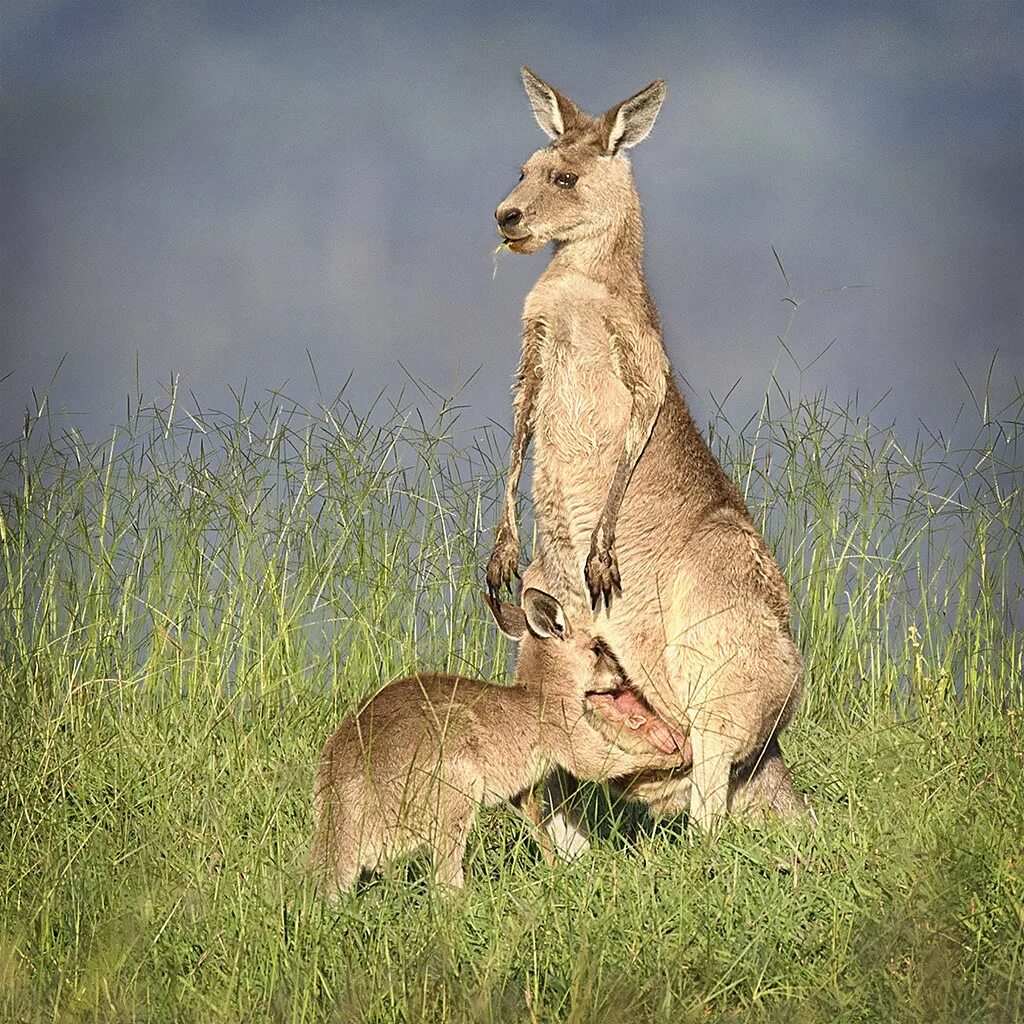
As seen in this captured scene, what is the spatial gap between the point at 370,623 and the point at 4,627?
162 cm

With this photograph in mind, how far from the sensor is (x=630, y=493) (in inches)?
221

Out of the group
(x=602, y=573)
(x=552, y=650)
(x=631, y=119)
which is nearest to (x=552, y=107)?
(x=631, y=119)

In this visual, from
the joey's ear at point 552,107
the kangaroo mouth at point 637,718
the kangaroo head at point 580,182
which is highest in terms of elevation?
the joey's ear at point 552,107

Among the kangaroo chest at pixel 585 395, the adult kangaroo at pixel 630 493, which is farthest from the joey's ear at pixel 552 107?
A: the kangaroo chest at pixel 585 395

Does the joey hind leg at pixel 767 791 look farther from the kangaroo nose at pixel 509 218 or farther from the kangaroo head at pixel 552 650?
the kangaroo nose at pixel 509 218

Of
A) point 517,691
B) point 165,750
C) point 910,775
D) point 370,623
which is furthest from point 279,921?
point 370,623

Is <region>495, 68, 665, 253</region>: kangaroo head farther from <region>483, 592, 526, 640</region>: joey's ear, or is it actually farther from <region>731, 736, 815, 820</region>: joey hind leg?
<region>731, 736, 815, 820</region>: joey hind leg

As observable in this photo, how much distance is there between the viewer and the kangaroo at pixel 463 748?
4.21 meters

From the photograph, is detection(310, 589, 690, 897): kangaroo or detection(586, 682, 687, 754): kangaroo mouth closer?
detection(310, 589, 690, 897): kangaroo

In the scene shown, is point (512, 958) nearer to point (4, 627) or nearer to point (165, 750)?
point (165, 750)

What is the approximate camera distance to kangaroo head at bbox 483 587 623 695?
5094mm

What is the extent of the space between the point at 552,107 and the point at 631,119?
40 cm

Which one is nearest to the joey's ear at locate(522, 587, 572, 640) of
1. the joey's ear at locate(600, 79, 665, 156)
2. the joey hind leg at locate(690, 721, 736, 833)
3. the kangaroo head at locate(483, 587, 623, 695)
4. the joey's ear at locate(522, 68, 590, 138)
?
the kangaroo head at locate(483, 587, 623, 695)

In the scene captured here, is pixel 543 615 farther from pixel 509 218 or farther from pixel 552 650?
pixel 509 218
